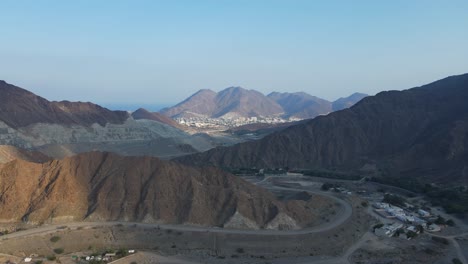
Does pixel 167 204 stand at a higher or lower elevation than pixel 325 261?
higher

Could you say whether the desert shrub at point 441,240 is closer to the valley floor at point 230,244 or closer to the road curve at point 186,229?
the valley floor at point 230,244

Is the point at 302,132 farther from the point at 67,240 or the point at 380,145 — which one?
the point at 67,240

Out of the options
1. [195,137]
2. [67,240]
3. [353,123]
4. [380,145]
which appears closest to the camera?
[67,240]

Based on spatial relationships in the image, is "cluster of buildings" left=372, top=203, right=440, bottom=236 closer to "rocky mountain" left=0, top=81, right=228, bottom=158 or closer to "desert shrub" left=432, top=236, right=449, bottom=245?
"desert shrub" left=432, top=236, right=449, bottom=245

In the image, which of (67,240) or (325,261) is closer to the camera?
(325,261)

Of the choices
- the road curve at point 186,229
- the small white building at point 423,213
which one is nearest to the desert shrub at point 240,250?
the road curve at point 186,229

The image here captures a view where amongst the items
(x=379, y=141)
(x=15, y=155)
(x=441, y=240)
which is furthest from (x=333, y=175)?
(x=15, y=155)

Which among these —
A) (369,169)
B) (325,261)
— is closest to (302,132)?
(369,169)
